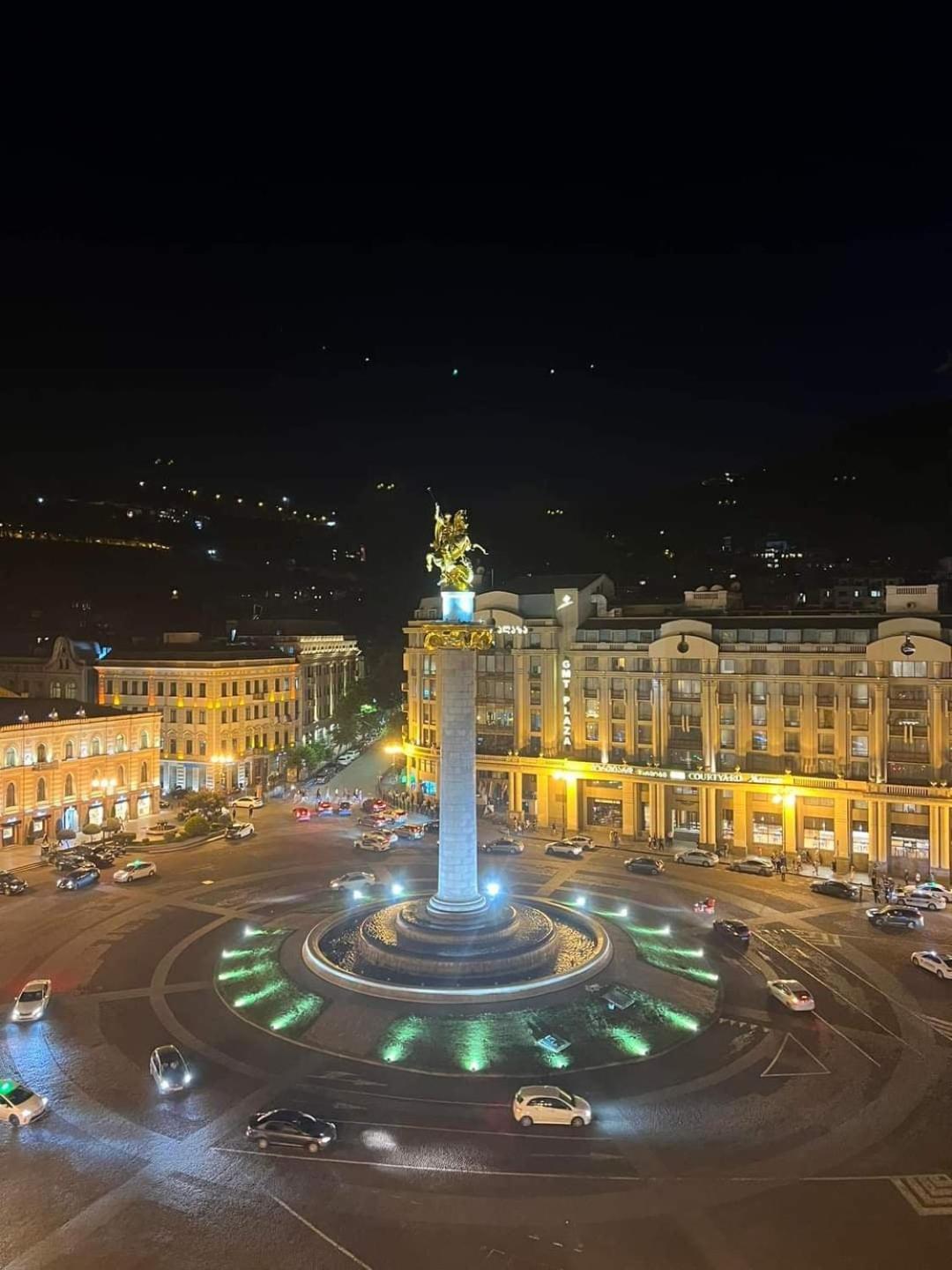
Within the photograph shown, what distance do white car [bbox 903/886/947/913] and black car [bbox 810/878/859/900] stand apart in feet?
8.96

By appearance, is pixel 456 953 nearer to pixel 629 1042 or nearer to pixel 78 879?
pixel 629 1042

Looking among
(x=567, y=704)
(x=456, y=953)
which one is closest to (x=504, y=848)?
(x=567, y=704)

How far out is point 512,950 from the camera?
37062mm

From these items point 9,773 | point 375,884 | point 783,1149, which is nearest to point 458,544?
point 375,884

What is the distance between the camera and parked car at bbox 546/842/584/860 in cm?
5872

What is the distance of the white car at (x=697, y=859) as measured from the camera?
57.4 meters

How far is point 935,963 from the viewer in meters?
36.8

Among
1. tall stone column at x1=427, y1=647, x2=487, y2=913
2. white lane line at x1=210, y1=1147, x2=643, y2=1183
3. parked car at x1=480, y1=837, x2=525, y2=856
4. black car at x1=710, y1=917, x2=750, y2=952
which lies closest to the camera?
white lane line at x1=210, y1=1147, x2=643, y2=1183

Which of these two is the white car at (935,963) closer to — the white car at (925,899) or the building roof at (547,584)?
the white car at (925,899)

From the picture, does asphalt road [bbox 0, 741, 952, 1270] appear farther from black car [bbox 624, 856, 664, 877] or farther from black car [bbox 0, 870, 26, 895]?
black car [bbox 624, 856, 664, 877]

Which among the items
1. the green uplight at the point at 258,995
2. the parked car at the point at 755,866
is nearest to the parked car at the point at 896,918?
the parked car at the point at 755,866

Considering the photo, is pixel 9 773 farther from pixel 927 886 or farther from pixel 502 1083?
pixel 927 886

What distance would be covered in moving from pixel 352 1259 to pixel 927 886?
43.7 m

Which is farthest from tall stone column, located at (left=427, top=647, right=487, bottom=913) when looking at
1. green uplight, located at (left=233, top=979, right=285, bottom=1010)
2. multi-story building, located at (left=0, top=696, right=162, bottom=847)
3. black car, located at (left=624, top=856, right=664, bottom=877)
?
multi-story building, located at (left=0, top=696, right=162, bottom=847)
